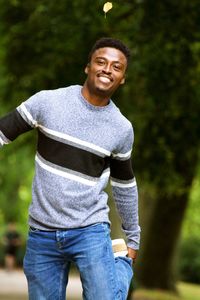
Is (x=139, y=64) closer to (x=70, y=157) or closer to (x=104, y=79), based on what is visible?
(x=104, y=79)

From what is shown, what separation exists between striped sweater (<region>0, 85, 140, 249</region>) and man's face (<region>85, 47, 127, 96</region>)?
100 mm

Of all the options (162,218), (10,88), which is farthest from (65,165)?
(162,218)

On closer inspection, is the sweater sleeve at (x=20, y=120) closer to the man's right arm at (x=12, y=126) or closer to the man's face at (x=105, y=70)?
the man's right arm at (x=12, y=126)

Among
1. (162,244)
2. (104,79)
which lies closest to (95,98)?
(104,79)

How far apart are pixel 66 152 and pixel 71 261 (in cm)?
60

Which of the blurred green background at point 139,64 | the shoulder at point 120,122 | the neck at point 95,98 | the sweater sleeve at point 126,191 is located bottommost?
the sweater sleeve at point 126,191

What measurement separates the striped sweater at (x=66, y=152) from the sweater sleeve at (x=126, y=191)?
213 mm

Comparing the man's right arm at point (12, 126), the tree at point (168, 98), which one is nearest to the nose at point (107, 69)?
the man's right arm at point (12, 126)

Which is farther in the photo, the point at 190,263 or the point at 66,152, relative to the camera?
the point at 190,263

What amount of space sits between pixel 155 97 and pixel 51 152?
9.91 meters

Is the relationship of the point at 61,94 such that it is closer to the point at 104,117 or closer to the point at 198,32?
the point at 104,117

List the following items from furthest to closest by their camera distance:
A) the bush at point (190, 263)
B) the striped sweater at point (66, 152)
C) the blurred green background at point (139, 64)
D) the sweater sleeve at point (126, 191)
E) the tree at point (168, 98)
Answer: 1. the bush at point (190, 263)
2. the blurred green background at point (139, 64)
3. the tree at point (168, 98)
4. the sweater sleeve at point (126, 191)
5. the striped sweater at point (66, 152)

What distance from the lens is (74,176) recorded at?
15.2 ft

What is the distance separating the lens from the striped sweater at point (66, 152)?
462cm
